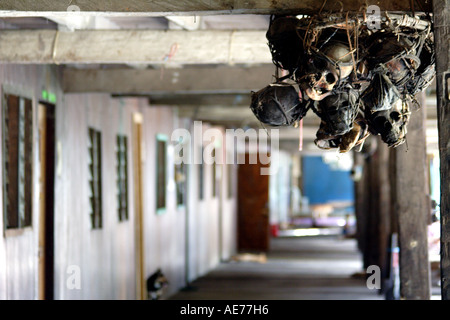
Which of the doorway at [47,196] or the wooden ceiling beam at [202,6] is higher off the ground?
the wooden ceiling beam at [202,6]

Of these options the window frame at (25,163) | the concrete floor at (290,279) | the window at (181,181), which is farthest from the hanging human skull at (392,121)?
the window at (181,181)

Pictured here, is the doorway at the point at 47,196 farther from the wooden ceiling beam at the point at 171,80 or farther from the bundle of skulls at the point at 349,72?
the bundle of skulls at the point at 349,72

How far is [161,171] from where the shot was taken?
12.1 m

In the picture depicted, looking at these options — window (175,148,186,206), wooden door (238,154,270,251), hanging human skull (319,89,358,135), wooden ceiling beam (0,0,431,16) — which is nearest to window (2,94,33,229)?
wooden ceiling beam (0,0,431,16)

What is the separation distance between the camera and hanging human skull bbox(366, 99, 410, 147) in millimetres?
4609

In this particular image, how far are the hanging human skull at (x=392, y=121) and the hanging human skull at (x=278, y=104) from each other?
43 centimetres

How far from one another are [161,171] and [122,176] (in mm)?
2246

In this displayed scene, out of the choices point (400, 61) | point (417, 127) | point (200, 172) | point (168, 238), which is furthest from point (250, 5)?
point (200, 172)

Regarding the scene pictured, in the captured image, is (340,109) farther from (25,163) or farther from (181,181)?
(181,181)

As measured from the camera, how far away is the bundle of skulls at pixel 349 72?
13.8ft

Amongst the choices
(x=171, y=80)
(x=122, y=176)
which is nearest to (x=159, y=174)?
(x=122, y=176)

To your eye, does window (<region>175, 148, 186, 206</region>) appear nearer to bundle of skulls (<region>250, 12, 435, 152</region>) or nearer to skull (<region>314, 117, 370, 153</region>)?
skull (<region>314, 117, 370, 153</region>)

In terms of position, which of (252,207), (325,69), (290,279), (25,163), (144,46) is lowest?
(290,279)
